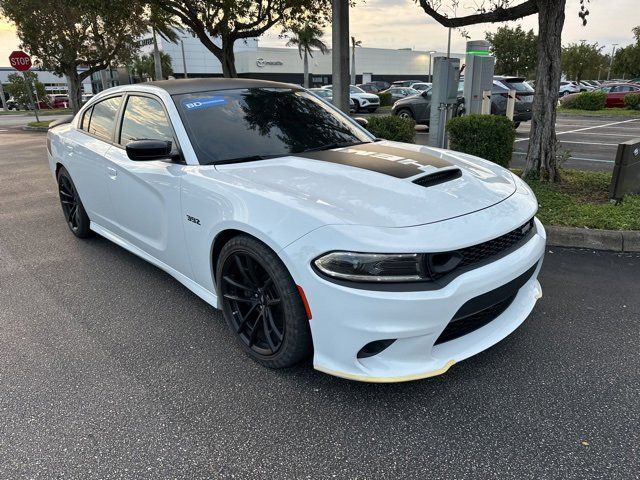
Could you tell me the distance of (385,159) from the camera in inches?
125

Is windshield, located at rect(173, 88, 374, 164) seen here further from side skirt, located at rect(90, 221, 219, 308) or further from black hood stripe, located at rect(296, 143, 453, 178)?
side skirt, located at rect(90, 221, 219, 308)

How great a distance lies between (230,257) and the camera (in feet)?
9.07

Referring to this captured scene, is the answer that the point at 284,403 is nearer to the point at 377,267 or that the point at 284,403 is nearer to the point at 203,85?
the point at 377,267

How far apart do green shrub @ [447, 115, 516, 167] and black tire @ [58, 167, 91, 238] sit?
4.96 metres

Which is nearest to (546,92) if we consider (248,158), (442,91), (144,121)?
(442,91)

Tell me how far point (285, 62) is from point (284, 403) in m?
74.5

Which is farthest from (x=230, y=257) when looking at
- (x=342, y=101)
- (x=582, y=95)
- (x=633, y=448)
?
(x=582, y=95)

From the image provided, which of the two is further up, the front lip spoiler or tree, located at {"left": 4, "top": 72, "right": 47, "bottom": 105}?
tree, located at {"left": 4, "top": 72, "right": 47, "bottom": 105}

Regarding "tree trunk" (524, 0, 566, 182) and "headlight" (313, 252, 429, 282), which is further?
"tree trunk" (524, 0, 566, 182)

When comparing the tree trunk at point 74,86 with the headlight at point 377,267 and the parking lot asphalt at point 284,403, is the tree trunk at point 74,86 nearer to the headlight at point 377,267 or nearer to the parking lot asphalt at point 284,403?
the parking lot asphalt at point 284,403

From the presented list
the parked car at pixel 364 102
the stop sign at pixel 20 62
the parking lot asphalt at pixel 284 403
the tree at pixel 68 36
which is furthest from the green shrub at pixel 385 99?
the parking lot asphalt at pixel 284 403

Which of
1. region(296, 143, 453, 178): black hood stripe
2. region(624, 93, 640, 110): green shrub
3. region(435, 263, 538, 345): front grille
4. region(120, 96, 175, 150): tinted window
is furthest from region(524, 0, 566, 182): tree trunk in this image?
region(624, 93, 640, 110): green shrub

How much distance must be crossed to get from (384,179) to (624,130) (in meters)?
15.8

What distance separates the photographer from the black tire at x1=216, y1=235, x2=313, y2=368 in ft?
8.02
